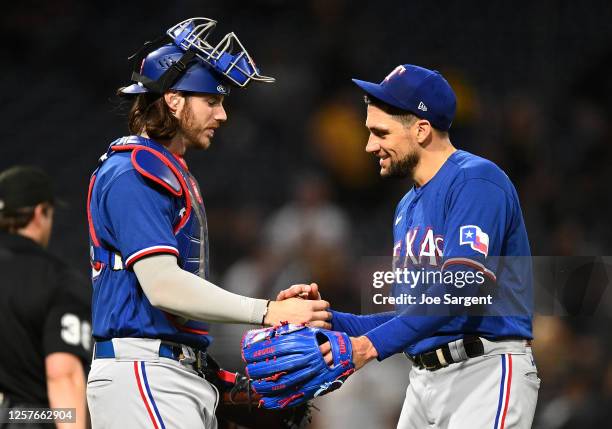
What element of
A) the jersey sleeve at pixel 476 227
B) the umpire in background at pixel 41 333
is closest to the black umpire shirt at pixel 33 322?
the umpire in background at pixel 41 333

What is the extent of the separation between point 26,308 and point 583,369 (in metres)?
4.37

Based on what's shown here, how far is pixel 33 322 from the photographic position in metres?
4.48

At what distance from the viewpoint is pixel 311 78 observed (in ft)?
29.8

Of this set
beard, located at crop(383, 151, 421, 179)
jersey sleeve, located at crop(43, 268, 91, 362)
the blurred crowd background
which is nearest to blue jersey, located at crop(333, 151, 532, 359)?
beard, located at crop(383, 151, 421, 179)

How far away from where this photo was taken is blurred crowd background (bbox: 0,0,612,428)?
25.2ft

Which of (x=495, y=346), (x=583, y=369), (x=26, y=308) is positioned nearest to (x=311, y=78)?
(x=583, y=369)

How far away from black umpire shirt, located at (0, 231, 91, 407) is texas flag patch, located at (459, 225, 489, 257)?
1959 mm

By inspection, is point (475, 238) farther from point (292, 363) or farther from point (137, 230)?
point (137, 230)

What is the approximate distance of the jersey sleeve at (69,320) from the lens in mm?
4398

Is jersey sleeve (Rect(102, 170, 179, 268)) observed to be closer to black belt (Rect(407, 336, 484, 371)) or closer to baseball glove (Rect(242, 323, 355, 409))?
baseball glove (Rect(242, 323, 355, 409))

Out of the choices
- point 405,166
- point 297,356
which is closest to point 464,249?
point 405,166

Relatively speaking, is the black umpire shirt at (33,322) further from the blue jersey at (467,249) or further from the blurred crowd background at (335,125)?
the blurred crowd background at (335,125)

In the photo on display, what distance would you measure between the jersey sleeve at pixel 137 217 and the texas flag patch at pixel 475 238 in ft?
3.63

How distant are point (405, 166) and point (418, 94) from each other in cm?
32
